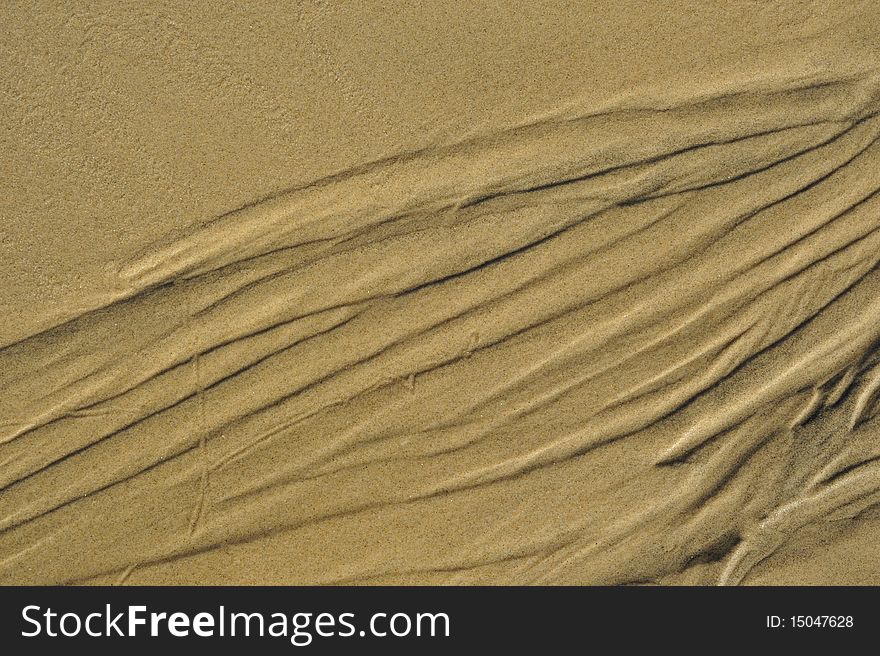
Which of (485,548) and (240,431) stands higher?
(240,431)

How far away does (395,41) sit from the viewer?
6.34 feet

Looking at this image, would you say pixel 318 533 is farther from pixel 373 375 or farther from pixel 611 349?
pixel 611 349

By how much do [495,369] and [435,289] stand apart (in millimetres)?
275

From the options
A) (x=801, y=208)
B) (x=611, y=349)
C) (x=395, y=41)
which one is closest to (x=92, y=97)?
(x=395, y=41)

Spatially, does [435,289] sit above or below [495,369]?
above

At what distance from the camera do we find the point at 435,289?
195cm

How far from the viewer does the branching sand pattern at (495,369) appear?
1.93 metres

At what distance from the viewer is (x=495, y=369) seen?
1.96m

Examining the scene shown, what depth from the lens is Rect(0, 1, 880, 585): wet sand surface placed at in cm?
192

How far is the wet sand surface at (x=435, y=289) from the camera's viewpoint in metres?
1.92

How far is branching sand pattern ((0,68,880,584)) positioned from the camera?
193 centimetres

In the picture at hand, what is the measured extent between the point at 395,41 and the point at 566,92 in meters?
0.49

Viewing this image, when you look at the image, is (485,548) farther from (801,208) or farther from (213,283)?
(801,208)

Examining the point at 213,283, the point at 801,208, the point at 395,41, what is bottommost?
the point at 213,283
